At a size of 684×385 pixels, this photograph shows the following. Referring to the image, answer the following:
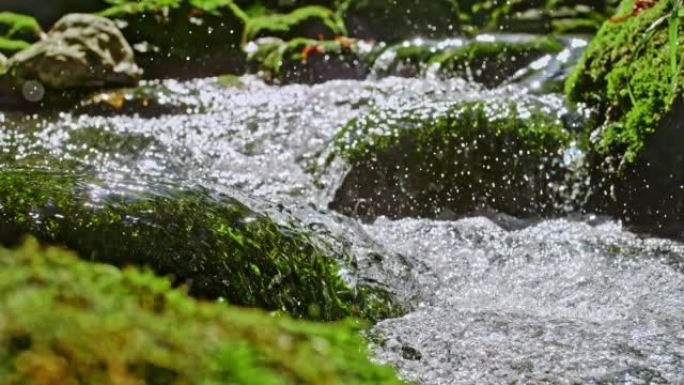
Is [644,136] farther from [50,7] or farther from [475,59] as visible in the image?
[50,7]

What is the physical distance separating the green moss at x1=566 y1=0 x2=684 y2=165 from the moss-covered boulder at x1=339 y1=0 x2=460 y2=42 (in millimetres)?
5180

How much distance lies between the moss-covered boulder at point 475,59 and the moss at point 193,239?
585 cm

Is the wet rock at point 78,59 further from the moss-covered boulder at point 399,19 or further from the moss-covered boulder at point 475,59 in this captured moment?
the moss-covered boulder at point 399,19

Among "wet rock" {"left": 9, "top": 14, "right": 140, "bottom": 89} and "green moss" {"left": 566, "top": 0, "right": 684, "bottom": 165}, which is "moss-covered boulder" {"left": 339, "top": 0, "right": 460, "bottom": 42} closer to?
"wet rock" {"left": 9, "top": 14, "right": 140, "bottom": 89}

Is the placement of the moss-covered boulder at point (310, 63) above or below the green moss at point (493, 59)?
below

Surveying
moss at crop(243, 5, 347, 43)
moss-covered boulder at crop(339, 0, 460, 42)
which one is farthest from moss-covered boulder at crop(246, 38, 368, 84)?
moss-covered boulder at crop(339, 0, 460, 42)

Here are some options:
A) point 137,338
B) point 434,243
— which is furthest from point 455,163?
point 137,338

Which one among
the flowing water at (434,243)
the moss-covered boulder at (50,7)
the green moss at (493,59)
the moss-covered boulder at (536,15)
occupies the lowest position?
the flowing water at (434,243)

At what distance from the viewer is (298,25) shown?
1178 centimetres

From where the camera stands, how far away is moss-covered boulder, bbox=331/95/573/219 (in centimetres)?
618

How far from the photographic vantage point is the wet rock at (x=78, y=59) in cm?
891

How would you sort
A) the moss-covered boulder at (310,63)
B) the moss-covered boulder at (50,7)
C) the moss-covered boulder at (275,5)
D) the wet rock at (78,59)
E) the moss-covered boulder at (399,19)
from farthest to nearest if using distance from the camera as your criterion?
the moss-covered boulder at (275,5) → the moss-covered boulder at (399,19) → the moss-covered boulder at (50,7) → the moss-covered boulder at (310,63) → the wet rock at (78,59)

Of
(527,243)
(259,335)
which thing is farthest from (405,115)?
(259,335)

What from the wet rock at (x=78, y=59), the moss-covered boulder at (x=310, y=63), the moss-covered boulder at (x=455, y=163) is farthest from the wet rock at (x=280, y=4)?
the moss-covered boulder at (x=455, y=163)
